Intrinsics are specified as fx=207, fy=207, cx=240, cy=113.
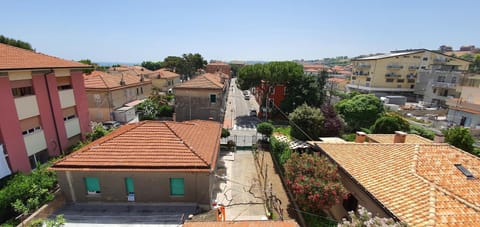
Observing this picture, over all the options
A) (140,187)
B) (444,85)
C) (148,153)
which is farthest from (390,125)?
(444,85)

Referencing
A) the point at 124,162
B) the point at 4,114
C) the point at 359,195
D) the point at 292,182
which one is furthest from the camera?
the point at 4,114

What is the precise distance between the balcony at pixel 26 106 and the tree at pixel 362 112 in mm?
35197

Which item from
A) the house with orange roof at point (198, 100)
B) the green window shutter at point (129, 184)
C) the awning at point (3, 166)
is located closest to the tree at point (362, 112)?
the house with orange roof at point (198, 100)

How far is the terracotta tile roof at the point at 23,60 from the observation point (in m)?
14.9

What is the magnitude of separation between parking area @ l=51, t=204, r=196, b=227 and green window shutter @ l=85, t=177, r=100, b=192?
987 mm

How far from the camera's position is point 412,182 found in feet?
33.3

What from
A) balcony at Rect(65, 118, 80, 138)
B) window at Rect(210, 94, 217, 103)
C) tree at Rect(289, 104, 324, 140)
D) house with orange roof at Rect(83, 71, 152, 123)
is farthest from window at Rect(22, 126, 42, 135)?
tree at Rect(289, 104, 324, 140)

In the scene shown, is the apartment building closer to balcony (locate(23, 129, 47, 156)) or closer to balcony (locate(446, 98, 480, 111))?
balcony (locate(446, 98, 480, 111))

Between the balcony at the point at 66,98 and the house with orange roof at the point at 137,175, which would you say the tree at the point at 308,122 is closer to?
the house with orange roof at the point at 137,175

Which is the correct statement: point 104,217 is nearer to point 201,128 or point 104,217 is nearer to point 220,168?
point 201,128

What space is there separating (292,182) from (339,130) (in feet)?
60.6

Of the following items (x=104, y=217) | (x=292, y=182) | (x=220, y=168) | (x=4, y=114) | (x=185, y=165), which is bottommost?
(x=220, y=168)

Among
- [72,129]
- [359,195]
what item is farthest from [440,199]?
[72,129]

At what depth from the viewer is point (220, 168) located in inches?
785
